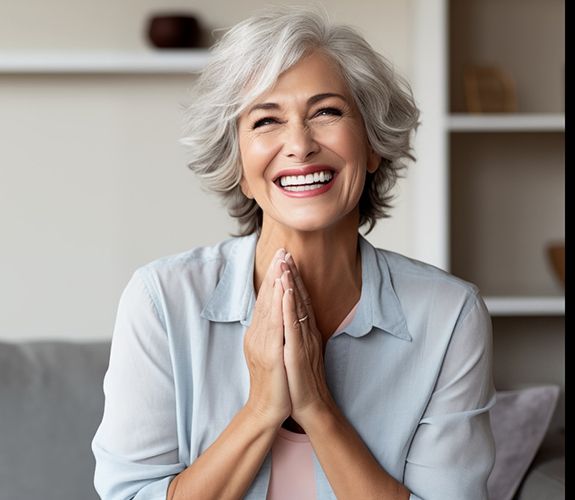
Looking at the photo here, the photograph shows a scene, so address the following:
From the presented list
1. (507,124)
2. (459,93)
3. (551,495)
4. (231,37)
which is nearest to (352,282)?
(231,37)

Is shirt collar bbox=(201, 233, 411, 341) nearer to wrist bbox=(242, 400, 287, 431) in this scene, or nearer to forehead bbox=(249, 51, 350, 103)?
wrist bbox=(242, 400, 287, 431)

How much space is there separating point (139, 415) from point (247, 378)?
19cm

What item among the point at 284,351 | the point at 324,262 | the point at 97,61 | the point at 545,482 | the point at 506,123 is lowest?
the point at 545,482

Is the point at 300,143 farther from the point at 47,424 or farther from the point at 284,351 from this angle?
the point at 47,424

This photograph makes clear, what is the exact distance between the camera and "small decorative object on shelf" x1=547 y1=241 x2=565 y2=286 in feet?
10.5

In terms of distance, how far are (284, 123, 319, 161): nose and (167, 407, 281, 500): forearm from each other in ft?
1.33

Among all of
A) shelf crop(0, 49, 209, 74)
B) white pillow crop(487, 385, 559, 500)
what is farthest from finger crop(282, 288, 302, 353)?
shelf crop(0, 49, 209, 74)

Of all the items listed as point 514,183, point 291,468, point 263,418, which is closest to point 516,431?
point 291,468

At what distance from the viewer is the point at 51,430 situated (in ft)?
6.64

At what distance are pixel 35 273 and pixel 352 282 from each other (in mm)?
1888

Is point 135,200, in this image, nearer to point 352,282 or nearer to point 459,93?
point 459,93

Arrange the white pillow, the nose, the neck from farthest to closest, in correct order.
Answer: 1. the white pillow
2. the neck
3. the nose

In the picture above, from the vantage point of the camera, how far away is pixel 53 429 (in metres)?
2.03

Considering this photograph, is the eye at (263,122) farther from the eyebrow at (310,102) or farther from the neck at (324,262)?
the neck at (324,262)
